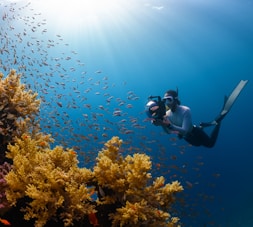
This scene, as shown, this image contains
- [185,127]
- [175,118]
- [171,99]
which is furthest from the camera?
[175,118]

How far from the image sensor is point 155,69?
10169cm

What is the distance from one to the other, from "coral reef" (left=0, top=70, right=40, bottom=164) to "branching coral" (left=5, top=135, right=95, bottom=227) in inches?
44.4

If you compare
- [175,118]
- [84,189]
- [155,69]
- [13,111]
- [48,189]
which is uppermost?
[155,69]

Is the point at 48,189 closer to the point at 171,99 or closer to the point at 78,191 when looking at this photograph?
the point at 78,191

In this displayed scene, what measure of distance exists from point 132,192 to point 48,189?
3.34ft

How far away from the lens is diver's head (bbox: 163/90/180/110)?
977cm

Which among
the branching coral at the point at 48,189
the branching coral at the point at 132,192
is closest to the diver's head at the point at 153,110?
the branching coral at the point at 132,192

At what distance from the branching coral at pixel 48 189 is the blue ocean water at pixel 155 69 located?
7364 mm

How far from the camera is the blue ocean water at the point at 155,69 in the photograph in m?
13.4

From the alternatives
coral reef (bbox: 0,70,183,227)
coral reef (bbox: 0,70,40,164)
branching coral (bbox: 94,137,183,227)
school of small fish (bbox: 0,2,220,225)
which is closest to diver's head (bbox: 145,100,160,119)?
school of small fish (bbox: 0,2,220,225)

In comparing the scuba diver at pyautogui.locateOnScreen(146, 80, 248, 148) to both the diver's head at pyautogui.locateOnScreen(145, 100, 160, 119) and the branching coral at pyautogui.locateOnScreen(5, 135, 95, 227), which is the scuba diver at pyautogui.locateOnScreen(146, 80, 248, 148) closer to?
the diver's head at pyautogui.locateOnScreen(145, 100, 160, 119)

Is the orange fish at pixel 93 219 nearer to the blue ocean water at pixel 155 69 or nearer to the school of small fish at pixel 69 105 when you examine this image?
the school of small fish at pixel 69 105

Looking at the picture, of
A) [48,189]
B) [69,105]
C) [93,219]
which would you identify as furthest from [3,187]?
[69,105]

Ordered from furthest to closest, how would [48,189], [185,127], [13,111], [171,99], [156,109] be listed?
1. [185,127]
2. [171,99]
3. [156,109]
4. [13,111]
5. [48,189]
